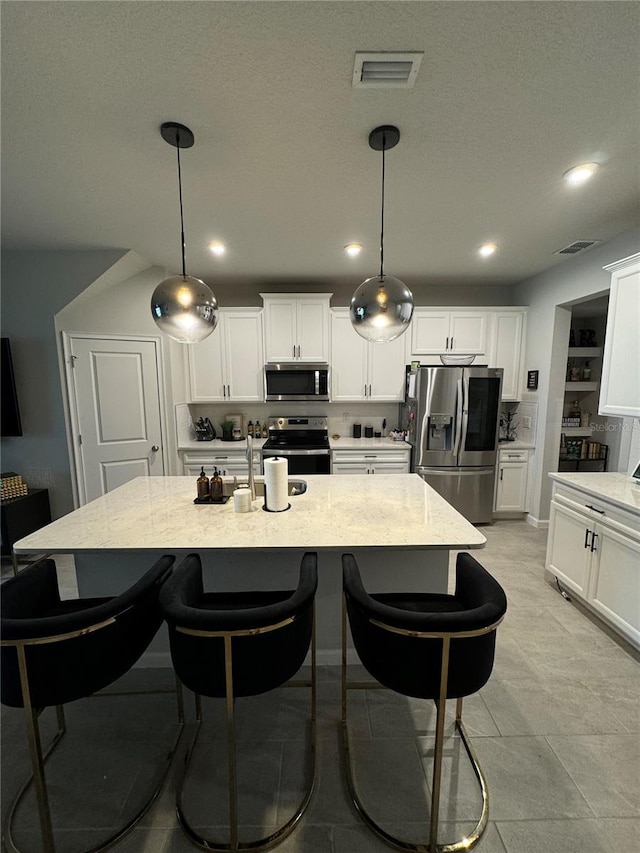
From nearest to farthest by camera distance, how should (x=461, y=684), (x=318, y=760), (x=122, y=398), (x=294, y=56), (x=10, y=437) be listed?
(x=461, y=684), (x=294, y=56), (x=318, y=760), (x=10, y=437), (x=122, y=398)

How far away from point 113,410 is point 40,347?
813 millimetres

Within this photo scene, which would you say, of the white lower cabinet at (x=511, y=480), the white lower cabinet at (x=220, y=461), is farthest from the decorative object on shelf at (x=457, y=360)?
the white lower cabinet at (x=220, y=461)

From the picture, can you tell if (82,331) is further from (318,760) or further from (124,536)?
(318,760)

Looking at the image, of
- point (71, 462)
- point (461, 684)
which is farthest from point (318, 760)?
point (71, 462)

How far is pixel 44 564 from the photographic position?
1456mm

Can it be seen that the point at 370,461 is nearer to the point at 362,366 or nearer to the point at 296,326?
the point at 362,366

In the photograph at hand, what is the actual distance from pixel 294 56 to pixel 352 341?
2828 mm

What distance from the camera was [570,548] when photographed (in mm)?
2445

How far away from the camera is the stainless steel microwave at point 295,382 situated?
3.96m

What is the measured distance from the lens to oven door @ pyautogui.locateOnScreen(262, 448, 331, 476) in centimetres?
376

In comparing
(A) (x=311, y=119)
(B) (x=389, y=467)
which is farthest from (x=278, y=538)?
(B) (x=389, y=467)

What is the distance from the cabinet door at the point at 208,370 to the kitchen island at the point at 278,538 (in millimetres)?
1974

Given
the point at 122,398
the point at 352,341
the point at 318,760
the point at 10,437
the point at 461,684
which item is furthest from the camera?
the point at 352,341

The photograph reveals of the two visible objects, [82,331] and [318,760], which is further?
[82,331]
